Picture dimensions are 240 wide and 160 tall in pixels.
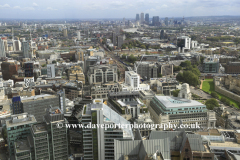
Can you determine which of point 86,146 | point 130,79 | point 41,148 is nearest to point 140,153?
point 86,146

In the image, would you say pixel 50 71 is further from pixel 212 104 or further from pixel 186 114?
pixel 212 104

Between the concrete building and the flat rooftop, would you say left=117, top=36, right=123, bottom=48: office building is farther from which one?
the concrete building

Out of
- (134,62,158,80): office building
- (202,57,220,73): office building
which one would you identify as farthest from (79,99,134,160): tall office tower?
(202,57,220,73): office building

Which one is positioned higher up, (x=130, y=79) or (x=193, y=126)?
(x=130, y=79)

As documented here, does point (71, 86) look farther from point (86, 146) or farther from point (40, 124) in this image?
point (86, 146)

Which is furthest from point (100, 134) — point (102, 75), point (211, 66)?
point (211, 66)

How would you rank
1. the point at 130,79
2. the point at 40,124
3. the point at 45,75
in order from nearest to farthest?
the point at 40,124 → the point at 130,79 → the point at 45,75

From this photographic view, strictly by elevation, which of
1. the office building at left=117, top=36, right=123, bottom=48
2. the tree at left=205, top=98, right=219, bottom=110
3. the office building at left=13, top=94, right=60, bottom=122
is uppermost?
the office building at left=117, top=36, right=123, bottom=48
